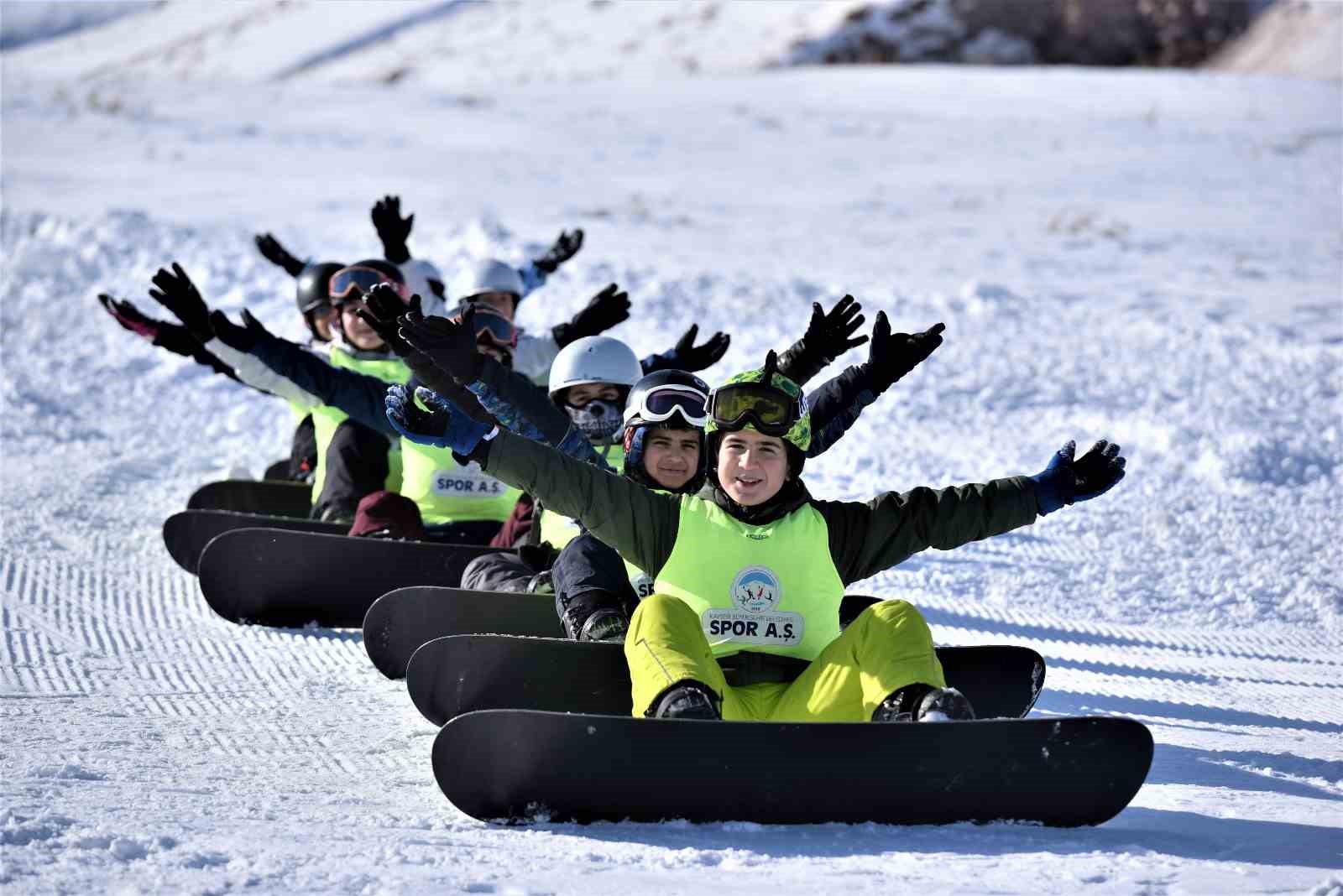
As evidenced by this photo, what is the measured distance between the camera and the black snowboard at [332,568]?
684cm

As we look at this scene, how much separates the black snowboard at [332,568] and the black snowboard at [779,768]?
2.59 meters

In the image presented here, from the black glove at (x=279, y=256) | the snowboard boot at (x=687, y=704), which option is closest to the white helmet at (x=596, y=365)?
the snowboard boot at (x=687, y=704)

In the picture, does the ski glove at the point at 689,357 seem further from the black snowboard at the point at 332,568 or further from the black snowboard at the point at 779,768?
the black snowboard at the point at 779,768

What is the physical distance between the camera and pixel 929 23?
1054 inches

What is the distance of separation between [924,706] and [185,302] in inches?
165

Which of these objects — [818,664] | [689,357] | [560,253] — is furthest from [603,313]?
[818,664]

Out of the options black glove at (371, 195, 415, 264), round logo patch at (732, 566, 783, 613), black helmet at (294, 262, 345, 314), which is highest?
black glove at (371, 195, 415, 264)

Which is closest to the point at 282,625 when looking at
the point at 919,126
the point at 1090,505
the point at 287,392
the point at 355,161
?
the point at 287,392

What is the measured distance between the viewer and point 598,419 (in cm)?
698

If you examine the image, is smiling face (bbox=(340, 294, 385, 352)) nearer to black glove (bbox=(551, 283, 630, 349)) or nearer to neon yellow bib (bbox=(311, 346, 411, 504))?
neon yellow bib (bbox=(311, 346, 411, 504))

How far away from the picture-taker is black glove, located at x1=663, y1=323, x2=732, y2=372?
8320 mm

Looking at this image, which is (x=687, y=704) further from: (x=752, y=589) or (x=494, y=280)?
(x=494, y=280)

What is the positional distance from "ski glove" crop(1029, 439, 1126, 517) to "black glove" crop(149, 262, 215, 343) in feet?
12.4

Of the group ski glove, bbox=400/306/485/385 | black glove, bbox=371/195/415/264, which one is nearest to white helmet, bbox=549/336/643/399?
ski glove, bbox=400/306/485/385
